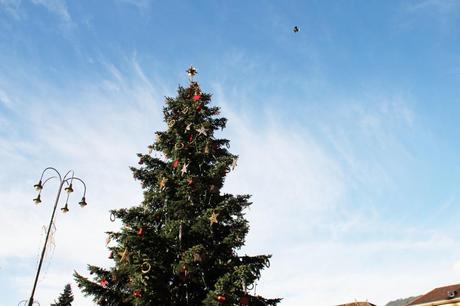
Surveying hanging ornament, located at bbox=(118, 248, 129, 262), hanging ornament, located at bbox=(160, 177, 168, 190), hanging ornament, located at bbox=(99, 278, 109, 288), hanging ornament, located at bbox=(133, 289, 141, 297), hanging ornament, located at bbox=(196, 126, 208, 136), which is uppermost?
hanging ornament, located at bbox=(196, 126, 208, 136)

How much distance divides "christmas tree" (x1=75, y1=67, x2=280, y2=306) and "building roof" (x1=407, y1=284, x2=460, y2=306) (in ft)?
121

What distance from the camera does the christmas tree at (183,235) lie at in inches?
503

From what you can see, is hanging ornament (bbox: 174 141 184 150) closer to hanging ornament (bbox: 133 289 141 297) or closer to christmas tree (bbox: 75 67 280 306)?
christmas tree (bbox: 75 67 280 306)

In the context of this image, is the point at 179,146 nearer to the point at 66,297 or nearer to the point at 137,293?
the point at 137,293

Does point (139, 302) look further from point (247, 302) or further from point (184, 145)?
point (184, 145)

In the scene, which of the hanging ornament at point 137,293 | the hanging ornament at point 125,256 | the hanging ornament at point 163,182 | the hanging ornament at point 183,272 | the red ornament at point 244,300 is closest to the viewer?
Result: the hanging ornament at point 137,293

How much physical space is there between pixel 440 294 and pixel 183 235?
41.7 metres

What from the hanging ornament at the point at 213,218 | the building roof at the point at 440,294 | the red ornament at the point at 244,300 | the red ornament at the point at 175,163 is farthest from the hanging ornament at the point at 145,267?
the building roof at the point at 440,294

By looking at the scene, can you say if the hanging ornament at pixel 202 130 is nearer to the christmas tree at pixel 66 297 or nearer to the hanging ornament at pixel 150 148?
the hanging ornament at pixel 150 148

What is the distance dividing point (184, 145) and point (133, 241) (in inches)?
212

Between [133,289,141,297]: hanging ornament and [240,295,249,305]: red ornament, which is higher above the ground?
[133,289,141,297]: hanging ornament

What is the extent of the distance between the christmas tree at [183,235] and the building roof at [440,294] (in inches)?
1458

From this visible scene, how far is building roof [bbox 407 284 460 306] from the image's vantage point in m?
40.4

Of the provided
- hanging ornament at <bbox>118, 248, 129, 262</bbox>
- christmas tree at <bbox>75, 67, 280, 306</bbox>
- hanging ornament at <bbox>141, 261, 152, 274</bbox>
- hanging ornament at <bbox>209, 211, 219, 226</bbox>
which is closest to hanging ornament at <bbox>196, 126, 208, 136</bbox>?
christmas tree at <bbox>75, 67, 280, 306</bbox>
